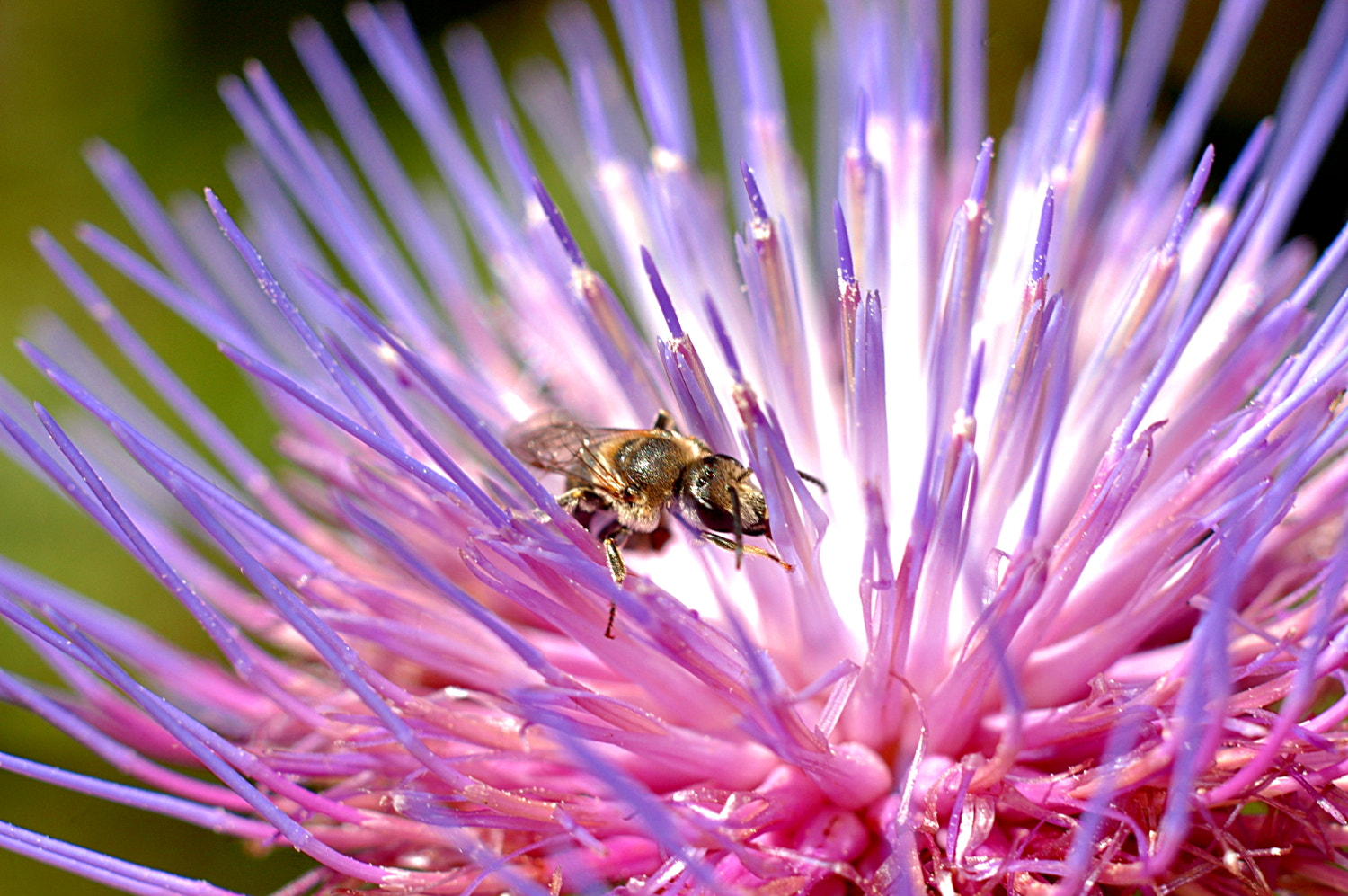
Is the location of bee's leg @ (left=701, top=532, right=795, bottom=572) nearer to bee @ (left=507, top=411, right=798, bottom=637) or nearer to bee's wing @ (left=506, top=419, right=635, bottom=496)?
bee @ (left=507, top=411, right=798, bottom=637)

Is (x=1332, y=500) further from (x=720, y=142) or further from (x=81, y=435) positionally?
(x=81, y=435)

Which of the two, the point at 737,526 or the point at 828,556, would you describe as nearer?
the point at 737,526

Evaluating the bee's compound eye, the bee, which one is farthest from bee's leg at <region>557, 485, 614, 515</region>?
the bee's compound eye

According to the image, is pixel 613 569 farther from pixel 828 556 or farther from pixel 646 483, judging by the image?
pixel 828 556

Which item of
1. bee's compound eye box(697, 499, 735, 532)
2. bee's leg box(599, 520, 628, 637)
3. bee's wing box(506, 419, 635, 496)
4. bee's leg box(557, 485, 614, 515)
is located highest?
bee's wing box(506, 419, 635, 496)

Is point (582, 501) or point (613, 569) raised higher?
point (582, 501)

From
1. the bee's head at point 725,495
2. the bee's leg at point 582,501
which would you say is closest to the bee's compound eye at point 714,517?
the bee's head at point 725,495

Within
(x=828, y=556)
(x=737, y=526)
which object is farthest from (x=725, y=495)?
(x=828, y=556)
